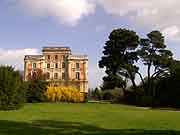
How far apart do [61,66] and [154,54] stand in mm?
56231

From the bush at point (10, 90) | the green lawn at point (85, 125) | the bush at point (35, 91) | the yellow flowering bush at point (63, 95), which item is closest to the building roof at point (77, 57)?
the yellow flowering bush at point (63, 95)

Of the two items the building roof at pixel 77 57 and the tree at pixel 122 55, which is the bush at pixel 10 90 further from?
the building roof at pixel 77 57

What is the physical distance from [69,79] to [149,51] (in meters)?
54.7

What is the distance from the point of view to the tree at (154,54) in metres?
64.6

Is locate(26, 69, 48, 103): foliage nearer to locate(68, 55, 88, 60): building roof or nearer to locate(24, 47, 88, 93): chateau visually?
locate(24, 47, 88, 93): chateau

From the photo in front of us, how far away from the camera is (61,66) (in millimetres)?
118625

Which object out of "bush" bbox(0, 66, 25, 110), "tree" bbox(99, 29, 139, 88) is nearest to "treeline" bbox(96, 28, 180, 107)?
"tree" bbox(99, 29, 139, 88)

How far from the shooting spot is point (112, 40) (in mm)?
66625

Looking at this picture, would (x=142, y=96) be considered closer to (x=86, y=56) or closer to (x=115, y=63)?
(x=115, y=63)

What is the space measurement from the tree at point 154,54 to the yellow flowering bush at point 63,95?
11604mm

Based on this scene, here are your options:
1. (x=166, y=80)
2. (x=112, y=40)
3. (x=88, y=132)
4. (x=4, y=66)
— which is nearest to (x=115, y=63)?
(x=112, y=40)

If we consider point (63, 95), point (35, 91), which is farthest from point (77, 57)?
point (35, 91)

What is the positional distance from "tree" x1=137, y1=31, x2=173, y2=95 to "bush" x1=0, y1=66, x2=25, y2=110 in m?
29.0

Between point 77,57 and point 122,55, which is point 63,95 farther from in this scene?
point 77,57
